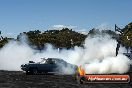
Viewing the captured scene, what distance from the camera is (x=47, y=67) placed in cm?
3136

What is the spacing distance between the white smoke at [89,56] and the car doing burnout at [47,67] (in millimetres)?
550

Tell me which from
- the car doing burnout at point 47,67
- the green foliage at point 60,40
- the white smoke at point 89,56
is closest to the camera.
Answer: the white smoke at point 89,56

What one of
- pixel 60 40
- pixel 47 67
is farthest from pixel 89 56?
pixel 60 40

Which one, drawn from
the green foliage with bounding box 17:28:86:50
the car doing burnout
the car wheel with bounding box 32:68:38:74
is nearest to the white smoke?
the car doing burnout

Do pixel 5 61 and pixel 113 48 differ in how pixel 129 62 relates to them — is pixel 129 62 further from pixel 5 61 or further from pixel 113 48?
pixel 5 61

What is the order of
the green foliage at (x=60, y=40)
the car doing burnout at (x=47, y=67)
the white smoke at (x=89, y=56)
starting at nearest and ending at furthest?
the white smoke at (x=89, y=56) < the car doing burnout at (x=47, y=67) < the green foliage at (x=60, y=40)

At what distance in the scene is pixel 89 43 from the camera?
3488 centimetres

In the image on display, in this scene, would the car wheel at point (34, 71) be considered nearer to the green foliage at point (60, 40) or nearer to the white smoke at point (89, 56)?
the white smoke at point (89, 56)

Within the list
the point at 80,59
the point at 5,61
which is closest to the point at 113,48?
the point at 80,59

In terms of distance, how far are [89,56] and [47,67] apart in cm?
395

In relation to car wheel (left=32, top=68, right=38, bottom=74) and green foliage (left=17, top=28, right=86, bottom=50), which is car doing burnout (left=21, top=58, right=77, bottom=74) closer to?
car wheel (left=32, top=68, right=38, bottom=74)

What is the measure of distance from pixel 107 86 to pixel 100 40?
11829mm

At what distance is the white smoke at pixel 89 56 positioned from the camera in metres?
23.2

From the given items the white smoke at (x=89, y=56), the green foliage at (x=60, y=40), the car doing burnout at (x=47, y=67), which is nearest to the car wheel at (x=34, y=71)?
the car doing burnout at (x=47, y=67)
